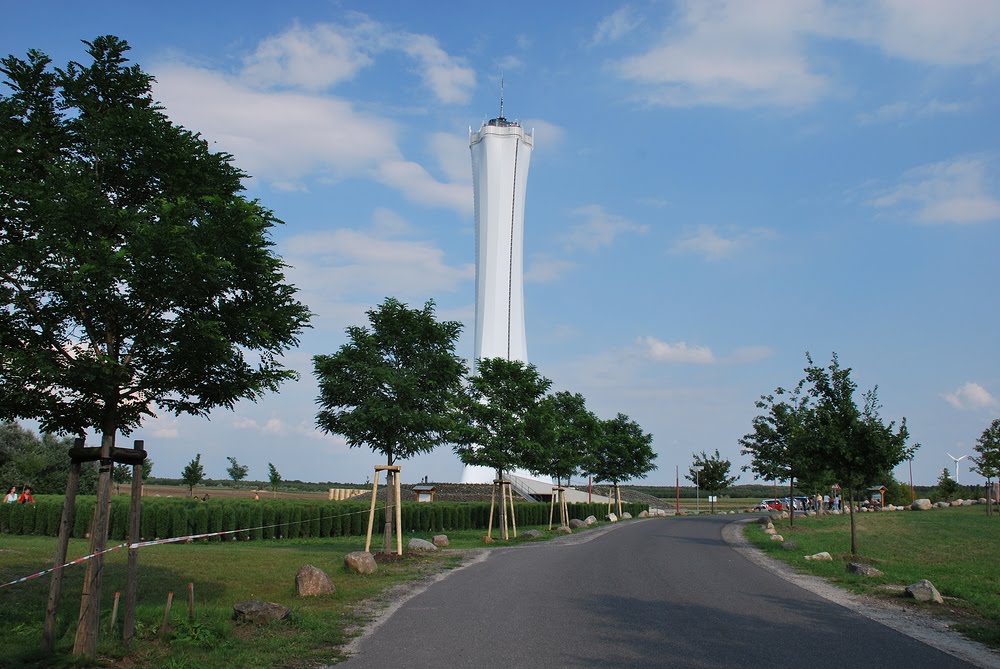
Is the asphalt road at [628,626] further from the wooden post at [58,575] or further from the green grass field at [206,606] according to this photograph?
the wooden post at [58,575]

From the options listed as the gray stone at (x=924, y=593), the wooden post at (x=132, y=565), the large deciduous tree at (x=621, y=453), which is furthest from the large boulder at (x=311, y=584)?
the large deciduous tree at (x=621, y=453)

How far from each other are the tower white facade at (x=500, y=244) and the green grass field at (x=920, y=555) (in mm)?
50026

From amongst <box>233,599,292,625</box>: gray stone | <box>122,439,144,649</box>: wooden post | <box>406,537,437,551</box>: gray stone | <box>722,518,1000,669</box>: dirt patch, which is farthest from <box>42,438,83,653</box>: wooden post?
<box>406,537,437,551</box>: gray stone

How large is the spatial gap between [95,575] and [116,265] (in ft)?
11.1

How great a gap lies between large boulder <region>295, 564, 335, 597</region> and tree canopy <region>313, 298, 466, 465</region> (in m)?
7.30

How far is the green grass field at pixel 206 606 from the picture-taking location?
866 centimetres

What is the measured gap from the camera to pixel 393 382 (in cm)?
2078

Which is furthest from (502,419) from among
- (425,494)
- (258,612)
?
(425,494)

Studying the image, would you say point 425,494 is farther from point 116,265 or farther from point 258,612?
point 116,265

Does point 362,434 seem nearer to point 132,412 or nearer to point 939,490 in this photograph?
point 132,412

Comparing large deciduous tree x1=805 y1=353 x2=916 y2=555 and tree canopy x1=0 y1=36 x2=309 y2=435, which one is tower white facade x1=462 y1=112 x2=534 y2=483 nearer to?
large deciduous tree x1=805 y1=353 x2=916 y2=555

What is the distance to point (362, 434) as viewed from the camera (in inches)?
852

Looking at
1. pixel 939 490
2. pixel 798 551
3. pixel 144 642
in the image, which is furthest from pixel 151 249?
pixel 939 490

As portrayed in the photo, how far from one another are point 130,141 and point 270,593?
7994 millimetres
